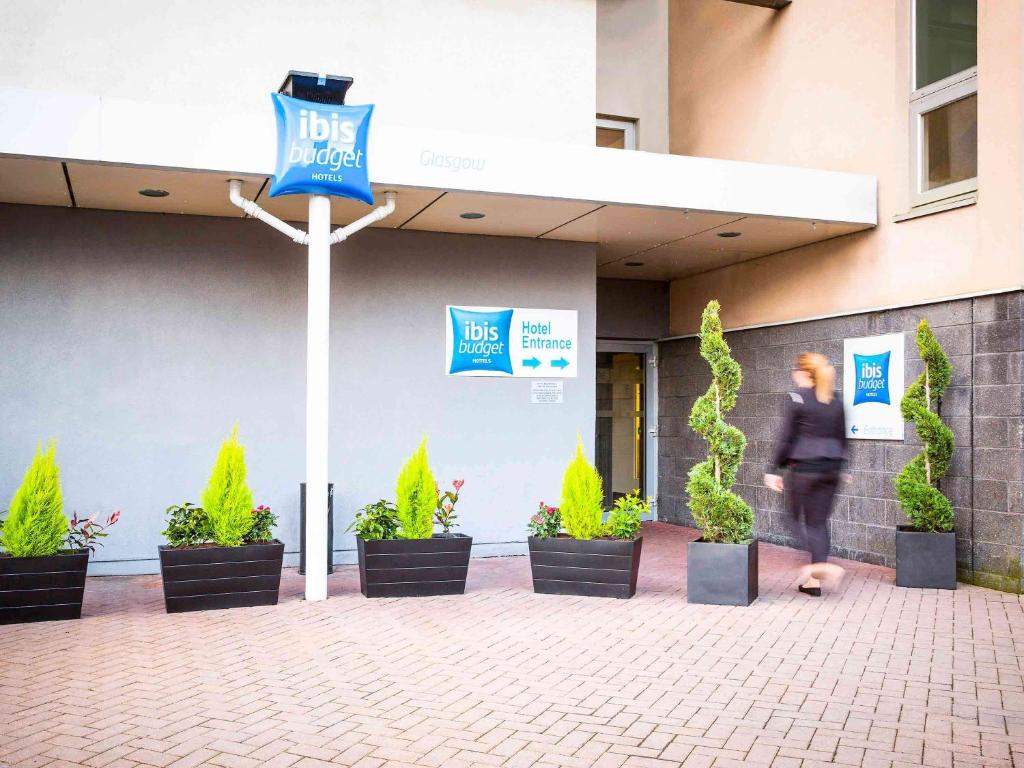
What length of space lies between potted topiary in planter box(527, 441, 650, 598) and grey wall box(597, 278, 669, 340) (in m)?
5.41

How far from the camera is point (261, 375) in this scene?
360 inches

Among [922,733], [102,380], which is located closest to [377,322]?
[102,380]

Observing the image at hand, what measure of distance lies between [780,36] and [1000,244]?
420 cm

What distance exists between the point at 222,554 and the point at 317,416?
121 cm

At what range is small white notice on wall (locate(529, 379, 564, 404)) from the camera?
10.0 meters

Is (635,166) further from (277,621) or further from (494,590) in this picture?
(277,621)

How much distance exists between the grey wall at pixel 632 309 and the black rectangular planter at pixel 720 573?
5853 mm

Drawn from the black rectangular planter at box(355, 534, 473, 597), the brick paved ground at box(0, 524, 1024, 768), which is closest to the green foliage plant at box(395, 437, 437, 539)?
the black rectangular planter at box(355, 534, 473, 597)

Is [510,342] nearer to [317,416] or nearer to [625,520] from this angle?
[625,520]

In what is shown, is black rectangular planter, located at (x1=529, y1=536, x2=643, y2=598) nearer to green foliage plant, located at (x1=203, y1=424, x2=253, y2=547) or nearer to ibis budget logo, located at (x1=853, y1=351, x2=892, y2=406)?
green foliage plant, located at (x1=203, y1=424, x2=253, y2=547)

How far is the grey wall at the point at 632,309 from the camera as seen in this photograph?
12766 mm

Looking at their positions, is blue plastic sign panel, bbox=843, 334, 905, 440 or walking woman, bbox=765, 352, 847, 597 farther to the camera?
blue plastic sign panel, bbox=843, 334, 905, 440

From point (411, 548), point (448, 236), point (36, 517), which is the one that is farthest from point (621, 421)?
point (36, 517)

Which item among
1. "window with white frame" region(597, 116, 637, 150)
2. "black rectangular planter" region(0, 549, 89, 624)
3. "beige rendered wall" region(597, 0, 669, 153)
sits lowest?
"black rectangular planter" region(0, 549, 89, 624)
